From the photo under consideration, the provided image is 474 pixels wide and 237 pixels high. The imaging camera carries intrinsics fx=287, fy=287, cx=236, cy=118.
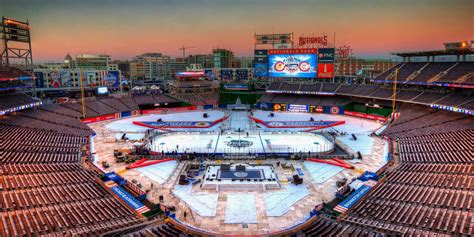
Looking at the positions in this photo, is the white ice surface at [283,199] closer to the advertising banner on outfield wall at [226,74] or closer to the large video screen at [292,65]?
the large video screen at [292,65]

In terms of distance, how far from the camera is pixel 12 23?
60.1m

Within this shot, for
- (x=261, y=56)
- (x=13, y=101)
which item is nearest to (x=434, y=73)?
(x=261, y=56)

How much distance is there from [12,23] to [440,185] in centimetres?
7827

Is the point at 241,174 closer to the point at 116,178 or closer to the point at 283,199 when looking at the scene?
the point at 283,199

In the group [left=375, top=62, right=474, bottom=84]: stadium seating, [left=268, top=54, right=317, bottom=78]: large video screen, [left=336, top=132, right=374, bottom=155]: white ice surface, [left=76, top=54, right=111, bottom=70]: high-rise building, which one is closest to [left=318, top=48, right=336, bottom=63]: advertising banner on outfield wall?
[left=268, top=54, right=317, bottom=78]: large video screen

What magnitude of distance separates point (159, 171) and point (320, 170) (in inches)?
771

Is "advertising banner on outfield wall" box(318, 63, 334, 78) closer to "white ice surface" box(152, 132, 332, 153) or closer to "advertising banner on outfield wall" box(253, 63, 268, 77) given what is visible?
"advertising banner on outfield wall" box(253, 63, 268, 77)

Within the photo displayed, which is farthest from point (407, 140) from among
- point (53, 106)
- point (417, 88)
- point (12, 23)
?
point (12, 23)

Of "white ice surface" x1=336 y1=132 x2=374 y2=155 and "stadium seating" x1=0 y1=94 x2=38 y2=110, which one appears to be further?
"stadium seating" x1=0 y1=94 x2=38 y2=110

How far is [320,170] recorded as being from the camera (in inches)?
1382

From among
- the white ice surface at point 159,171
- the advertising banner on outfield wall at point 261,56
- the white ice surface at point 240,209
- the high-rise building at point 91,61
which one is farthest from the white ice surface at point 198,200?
the high-rise building at point 91,61

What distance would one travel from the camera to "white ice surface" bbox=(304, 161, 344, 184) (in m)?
32.5

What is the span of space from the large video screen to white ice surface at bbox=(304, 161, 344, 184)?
46.9 m

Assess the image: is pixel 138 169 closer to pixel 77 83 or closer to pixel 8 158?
pixel 8 158
